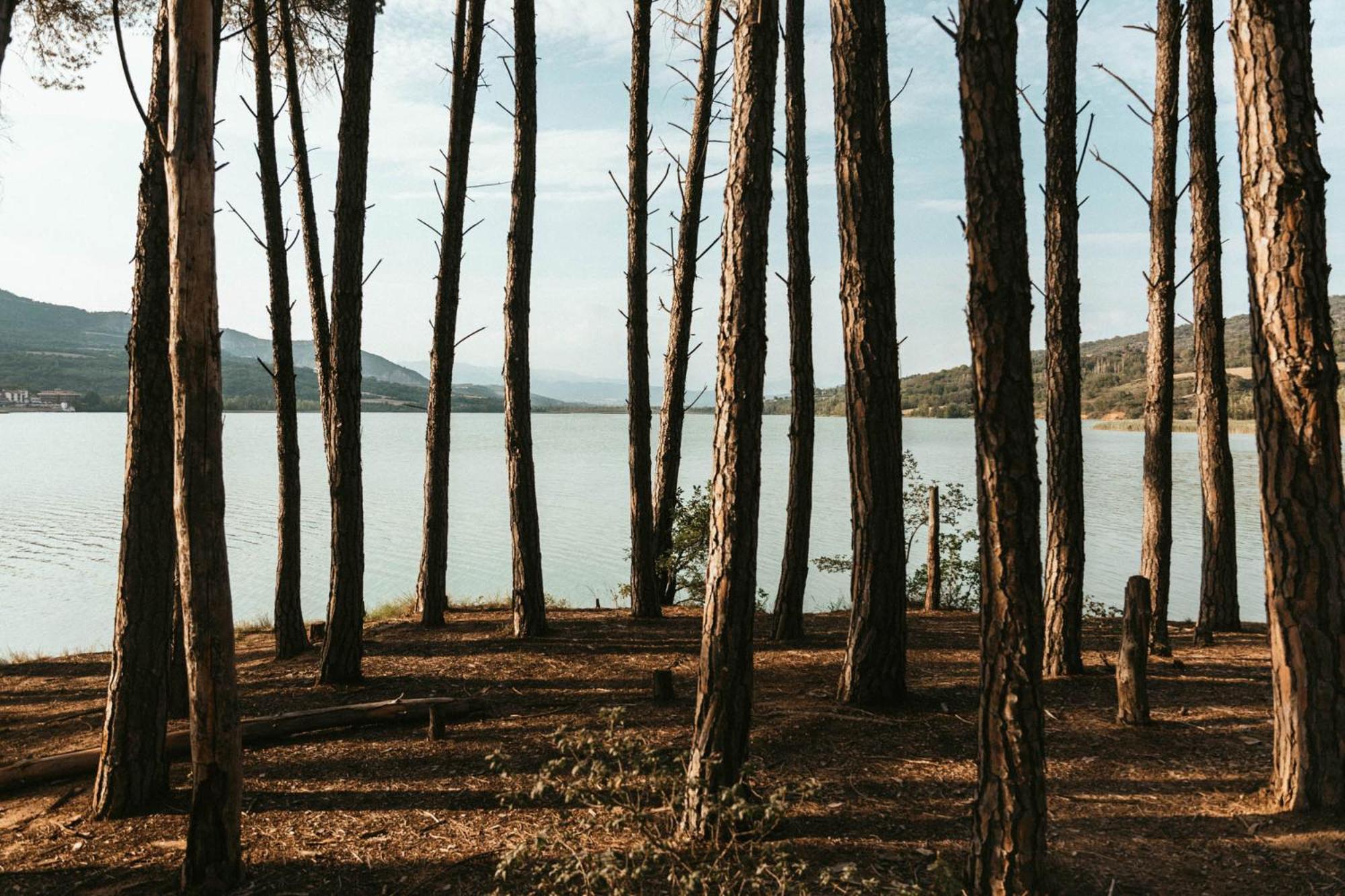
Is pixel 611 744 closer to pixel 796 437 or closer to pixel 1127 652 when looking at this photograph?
pixel 1127 652

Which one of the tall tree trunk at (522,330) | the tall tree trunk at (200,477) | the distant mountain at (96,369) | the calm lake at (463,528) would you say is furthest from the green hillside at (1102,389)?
the tall tree trunk at (200,477)

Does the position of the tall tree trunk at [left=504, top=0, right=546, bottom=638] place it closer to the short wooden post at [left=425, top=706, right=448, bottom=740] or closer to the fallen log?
the fallen log

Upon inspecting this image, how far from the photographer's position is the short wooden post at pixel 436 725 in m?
5.87

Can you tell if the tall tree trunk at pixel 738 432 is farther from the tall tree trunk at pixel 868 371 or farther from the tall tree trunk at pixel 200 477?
the tall tree trunk at pixel 200 477

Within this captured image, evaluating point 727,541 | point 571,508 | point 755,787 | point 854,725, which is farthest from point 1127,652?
point 571,508

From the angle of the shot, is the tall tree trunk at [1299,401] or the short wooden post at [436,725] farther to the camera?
the short wooden post at [436,725]

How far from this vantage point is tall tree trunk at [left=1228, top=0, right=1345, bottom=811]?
4.42 meters

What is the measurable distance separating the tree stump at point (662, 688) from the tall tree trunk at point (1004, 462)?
340 centimetres

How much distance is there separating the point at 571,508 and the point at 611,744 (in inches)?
884

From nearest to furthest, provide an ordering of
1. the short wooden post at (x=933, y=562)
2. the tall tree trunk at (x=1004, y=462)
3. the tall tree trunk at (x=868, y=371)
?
the tall tree trunk at (x=1004, y=462) → the tall tree trunk at (x=868, y=371) → the short wooden post at (x=933, y=562)

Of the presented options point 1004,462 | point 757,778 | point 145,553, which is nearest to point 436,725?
point 145,553

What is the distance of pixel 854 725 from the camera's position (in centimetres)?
600

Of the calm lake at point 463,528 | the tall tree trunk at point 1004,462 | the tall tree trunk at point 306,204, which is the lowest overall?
the calm lake at point 463,528

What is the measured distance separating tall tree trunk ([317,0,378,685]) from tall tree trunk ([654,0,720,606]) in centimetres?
448
